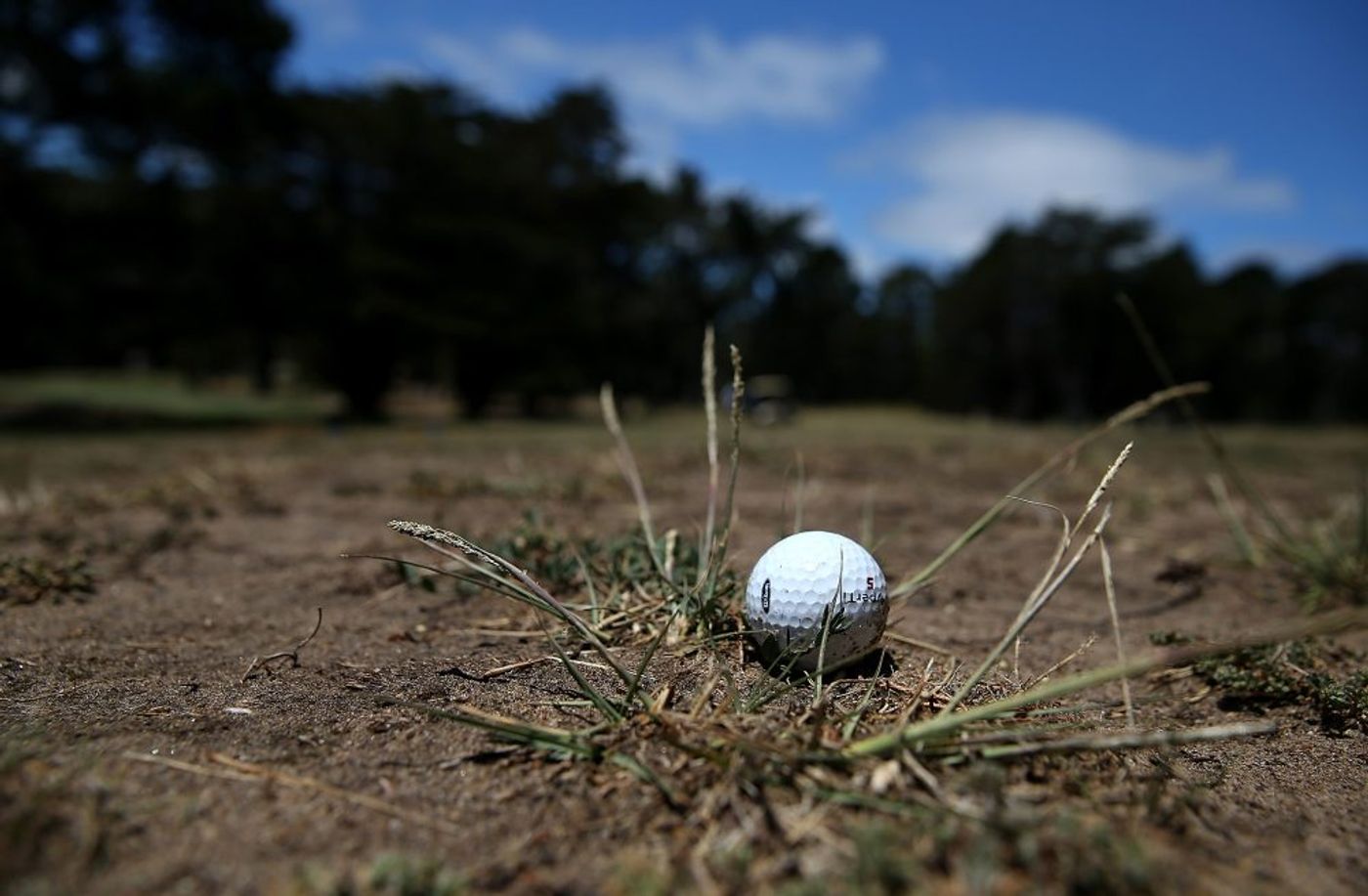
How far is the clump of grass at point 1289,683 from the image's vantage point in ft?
7.41

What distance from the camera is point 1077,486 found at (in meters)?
6.41

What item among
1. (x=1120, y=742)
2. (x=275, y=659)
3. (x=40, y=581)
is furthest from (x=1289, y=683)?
(x=40, y=581)

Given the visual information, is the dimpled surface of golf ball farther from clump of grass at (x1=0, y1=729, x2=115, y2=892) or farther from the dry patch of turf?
clump of grass at (x1=0, y1=729, x2=115, y2=892)

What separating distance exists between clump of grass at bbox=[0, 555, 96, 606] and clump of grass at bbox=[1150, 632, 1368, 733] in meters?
3.70

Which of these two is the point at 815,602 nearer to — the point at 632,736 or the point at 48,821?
the point at 632,736

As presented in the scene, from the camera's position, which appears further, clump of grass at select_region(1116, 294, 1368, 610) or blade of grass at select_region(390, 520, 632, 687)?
clump of grass at select_region(1116, 294, 1368, 610)

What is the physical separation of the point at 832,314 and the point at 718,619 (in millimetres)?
41684

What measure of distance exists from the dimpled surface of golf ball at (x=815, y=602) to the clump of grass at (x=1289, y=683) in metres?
1.02

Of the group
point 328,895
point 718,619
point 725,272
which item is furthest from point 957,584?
point 725,272

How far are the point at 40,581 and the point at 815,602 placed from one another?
2.75 meters

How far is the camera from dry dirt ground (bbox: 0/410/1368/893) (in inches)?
54.4

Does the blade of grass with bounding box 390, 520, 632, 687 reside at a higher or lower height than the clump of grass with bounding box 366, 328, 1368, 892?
higher

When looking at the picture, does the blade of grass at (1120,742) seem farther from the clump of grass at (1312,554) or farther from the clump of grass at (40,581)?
the clump of grass at (40,581)

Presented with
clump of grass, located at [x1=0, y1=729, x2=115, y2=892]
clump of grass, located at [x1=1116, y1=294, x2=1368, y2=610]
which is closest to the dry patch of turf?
clump of grass, located at [x1=0, y1=729, x2=115, y2=892]
